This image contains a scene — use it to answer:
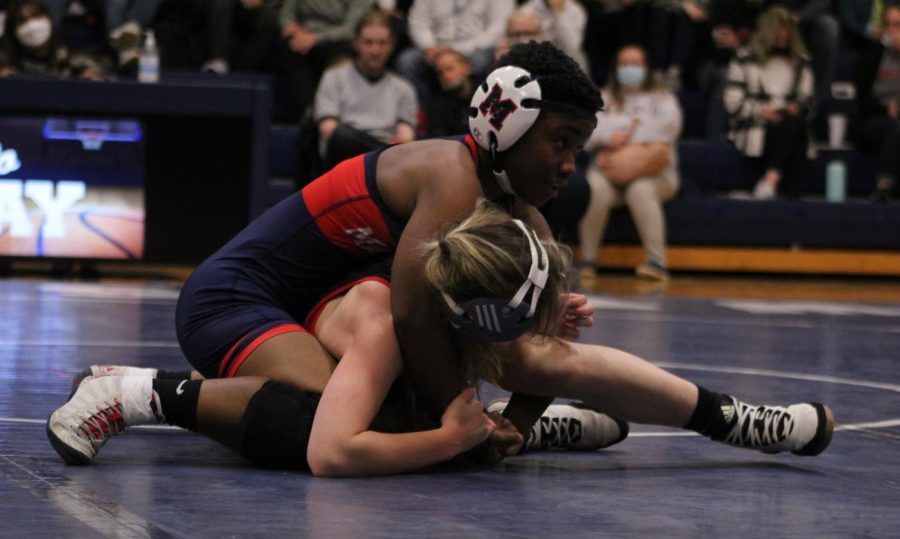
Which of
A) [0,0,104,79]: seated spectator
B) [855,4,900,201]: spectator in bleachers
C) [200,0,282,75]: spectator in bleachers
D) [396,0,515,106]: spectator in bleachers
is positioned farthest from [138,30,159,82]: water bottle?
[855,4,900,201]: spectator in bleachers

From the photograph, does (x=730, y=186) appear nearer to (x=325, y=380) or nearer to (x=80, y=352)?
(x=80, y=352)

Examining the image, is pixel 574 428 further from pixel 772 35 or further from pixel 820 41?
pixel 820 41

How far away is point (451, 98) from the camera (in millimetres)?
9383

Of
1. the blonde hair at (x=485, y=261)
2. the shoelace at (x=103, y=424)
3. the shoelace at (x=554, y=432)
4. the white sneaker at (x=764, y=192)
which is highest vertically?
the blonde hair at (x=485, y=261)

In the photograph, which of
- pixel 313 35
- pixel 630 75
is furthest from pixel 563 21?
pixel 313 35

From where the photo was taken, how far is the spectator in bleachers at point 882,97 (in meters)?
10.9

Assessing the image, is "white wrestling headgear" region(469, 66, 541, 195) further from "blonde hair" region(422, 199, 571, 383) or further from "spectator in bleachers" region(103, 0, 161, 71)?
"spectator in bleachers" region(103, 0, 161, 71)

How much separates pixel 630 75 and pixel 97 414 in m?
7.04

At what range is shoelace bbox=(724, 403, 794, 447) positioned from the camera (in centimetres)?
359

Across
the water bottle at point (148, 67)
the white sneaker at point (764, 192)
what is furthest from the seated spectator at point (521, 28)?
the water bottle at point (148, 67)

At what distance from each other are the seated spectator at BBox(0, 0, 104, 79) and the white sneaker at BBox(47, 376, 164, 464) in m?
5.81

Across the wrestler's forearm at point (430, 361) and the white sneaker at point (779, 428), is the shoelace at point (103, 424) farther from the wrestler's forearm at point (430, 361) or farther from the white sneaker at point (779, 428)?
the white sneaker at point (779, 428)

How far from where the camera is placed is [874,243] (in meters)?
10.8

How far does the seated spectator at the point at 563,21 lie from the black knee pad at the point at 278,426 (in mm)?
7347
